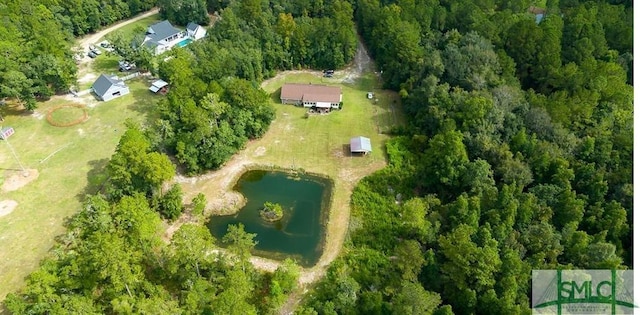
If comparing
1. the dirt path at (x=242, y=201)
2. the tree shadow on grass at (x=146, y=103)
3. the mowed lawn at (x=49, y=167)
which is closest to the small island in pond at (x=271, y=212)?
the dirt path at (x=242, y=201)

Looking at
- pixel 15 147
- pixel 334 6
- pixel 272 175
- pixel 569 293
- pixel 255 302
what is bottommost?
pixel 255 302

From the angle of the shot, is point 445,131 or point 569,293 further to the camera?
point 445,131

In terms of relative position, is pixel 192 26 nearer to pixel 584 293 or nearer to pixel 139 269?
pixel 139 269

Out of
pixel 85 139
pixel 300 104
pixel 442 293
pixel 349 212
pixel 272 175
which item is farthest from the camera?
pixel 300 104

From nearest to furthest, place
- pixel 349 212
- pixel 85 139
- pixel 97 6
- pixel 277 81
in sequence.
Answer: pixel 349 212, pixel 85 139, pixel 277 81, pixel 97 6

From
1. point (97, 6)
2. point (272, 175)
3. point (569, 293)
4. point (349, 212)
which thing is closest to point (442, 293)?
point (569, 293)

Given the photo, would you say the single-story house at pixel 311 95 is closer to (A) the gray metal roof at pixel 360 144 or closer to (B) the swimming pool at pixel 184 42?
(A) the gray metal roof at pixel 360 144

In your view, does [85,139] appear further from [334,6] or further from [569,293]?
[569,293]

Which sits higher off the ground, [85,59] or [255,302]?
[85,59]

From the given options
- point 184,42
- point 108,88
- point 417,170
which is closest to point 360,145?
point 417,170
